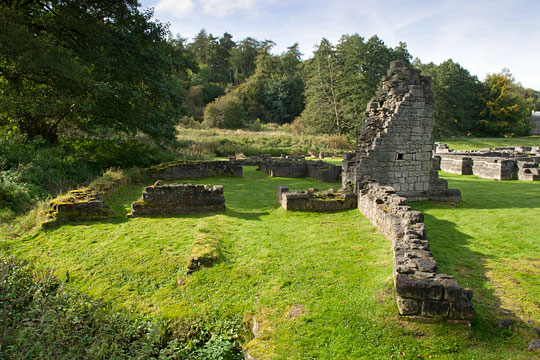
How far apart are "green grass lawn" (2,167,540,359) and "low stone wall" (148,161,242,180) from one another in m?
7.39

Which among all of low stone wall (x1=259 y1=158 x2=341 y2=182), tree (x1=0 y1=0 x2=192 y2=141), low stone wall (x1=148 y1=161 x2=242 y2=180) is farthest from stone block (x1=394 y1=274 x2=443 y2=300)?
low stone wall (x1=148 y1=161 x2=242 y2=180)

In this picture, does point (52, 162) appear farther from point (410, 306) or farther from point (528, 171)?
point (528, 171)

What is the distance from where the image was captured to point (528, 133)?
5362 centimetres

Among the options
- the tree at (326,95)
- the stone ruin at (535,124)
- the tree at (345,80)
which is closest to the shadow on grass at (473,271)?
the tree at (345,80)

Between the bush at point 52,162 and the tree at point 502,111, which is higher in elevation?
the tree at point 502,111

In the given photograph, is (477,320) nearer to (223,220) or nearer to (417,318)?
(417,318)

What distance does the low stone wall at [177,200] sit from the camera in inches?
361

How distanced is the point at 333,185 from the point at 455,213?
6.21 m

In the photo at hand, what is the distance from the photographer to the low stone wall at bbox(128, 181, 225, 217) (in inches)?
361

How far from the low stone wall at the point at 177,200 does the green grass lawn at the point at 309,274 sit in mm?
373

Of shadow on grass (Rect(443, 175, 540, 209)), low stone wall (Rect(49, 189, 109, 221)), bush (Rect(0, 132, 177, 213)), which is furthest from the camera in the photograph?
shadow on grass (Rect(443, 175, 540, 209))

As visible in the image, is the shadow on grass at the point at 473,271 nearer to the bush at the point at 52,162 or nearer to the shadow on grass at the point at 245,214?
the shadow on grass at the point at 245,214

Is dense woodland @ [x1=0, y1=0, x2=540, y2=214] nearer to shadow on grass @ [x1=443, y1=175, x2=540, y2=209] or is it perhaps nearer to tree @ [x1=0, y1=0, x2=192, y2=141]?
tree @ [x1=0, y1=0, x2=192, y2=141]

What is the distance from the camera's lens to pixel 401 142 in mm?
10953
